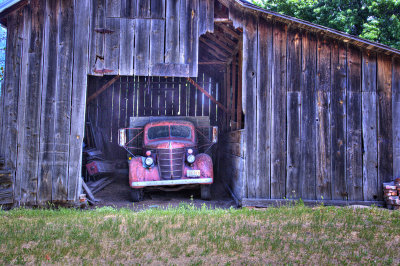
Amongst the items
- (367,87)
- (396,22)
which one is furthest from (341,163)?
(396,22)

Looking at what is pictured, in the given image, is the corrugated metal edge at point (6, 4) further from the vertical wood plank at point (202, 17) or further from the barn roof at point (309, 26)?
the vertical wood plank at point (202, 17)

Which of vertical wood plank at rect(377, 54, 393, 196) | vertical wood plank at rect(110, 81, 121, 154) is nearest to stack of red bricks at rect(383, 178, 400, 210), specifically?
vertical wood plank at rect(377, 54, 393, 196)

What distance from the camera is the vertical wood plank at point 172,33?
7445 millimetres

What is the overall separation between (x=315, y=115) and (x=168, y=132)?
13.2ft

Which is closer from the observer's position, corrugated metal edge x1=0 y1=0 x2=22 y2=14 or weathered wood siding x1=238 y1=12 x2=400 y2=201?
corrugated metal edge x1=0 y1=0 x2=22 y2=14

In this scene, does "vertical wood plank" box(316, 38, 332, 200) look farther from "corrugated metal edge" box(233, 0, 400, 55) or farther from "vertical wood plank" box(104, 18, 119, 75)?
"vertical wood plank" box(104, 18, 119, 75)

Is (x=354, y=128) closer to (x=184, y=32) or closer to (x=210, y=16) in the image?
(x=210, y=16)

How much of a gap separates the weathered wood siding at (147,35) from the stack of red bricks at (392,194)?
4.93 m

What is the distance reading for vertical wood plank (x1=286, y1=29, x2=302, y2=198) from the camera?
720cm

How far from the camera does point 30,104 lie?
7.04 m

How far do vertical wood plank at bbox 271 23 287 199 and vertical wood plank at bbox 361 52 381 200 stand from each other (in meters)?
1.81

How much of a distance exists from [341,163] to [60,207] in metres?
6.15

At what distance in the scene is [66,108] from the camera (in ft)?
23.3

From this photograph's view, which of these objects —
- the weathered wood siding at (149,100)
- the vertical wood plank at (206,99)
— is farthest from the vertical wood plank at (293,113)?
the vertical wood plank at (206,99)
